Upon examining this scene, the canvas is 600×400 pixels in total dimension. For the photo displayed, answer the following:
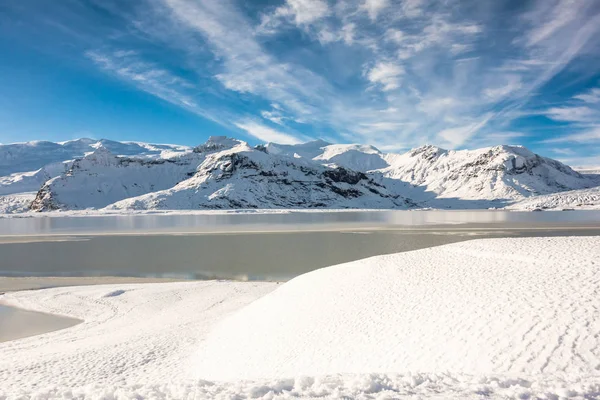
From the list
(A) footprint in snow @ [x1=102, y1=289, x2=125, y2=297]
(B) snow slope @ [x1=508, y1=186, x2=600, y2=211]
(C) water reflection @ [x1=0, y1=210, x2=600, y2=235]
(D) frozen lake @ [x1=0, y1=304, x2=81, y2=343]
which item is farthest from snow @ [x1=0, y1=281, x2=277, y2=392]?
(B) snow slope @ [x1=508, y1=186, x2=600, y2=211]

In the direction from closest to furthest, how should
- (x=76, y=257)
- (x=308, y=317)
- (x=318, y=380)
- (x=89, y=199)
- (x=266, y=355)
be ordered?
(x=318, y=380), (x=266, y=355), (x=308, y=317), (x=76, y=257), (x=89, y=199)

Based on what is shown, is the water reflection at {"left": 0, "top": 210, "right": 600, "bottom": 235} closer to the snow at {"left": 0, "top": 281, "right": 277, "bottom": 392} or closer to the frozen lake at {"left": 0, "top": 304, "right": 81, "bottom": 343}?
the snow at {"left": 0, "top": 281, "right": 277, "bottom": 392}

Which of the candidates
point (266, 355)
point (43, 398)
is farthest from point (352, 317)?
point (43, 398)

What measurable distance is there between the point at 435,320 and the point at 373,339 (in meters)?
1.63

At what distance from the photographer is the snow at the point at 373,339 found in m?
6.48

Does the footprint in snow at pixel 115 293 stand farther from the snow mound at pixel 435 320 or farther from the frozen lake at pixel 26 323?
the snow mound at pixel 435 320

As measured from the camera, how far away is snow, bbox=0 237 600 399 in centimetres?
648

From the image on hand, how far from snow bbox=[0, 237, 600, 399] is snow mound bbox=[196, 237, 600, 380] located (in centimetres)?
4

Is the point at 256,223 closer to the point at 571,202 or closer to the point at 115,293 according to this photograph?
the point at 115,293

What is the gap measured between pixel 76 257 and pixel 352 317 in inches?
1370

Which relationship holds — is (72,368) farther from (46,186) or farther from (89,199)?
(46,186)

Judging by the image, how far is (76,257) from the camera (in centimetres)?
3700

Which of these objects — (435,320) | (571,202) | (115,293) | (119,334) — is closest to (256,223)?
(115,293)

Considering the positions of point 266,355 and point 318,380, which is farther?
point 266,355
